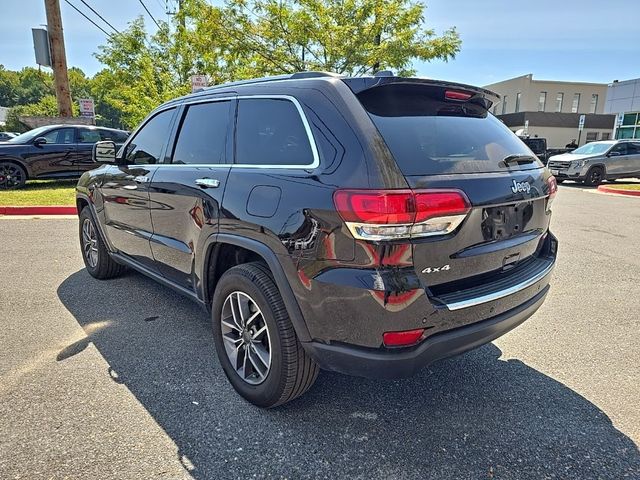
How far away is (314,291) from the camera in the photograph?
2133 mm

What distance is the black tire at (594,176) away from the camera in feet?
52.3

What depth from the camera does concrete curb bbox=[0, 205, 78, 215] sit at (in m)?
8.70

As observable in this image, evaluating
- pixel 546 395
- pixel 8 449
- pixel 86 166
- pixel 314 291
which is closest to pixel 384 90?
pixel 314 291

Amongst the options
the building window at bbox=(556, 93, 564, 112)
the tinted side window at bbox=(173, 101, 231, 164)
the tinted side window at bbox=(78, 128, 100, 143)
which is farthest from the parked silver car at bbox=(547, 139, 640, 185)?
the building window at bbox=(556, 93, 564, 112)

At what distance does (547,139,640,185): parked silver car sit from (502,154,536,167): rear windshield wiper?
1480 cm

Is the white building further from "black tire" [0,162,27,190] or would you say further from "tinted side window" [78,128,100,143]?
"black tire" [0,162,27,190]

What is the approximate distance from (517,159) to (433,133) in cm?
65

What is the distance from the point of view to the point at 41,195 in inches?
402

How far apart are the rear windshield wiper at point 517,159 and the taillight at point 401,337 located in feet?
3.85

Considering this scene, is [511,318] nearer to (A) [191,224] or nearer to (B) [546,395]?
(B) [546,395]

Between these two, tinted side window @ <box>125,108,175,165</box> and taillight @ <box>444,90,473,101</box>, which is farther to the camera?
tinted side window @ <box>125,108,175,165</box>

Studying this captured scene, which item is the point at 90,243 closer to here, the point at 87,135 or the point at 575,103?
the point at 87,135

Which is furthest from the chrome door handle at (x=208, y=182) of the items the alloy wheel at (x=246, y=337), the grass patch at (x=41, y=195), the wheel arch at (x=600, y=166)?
the wheel arch at (x=600, y=166)

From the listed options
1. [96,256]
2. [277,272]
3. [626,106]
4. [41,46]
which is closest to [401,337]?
[277,272]
